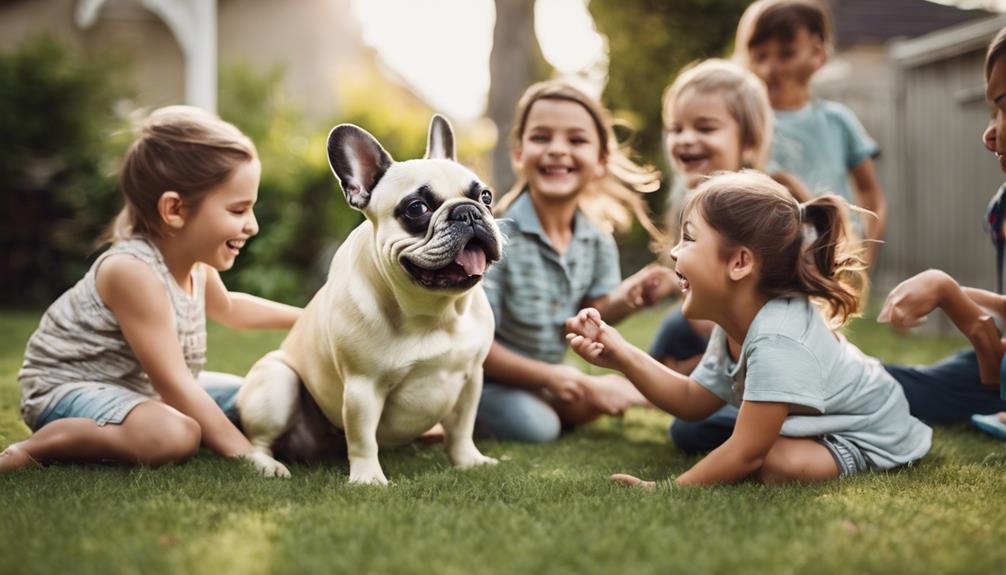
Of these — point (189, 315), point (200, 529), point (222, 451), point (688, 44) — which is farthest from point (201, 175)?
point (688, 44)

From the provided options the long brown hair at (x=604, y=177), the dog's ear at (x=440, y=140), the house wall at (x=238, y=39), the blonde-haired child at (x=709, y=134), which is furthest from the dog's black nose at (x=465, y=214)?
the house wall at (x=238, y=39)

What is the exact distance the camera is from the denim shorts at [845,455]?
100 inches

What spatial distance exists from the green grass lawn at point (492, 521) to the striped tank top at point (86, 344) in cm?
36

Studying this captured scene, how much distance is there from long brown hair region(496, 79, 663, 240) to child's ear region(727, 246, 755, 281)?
1.12m

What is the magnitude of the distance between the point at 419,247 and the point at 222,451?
978 mm

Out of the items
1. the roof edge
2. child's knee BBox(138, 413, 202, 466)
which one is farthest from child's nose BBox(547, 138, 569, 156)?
the roof edge

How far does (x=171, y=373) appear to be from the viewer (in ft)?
9.16

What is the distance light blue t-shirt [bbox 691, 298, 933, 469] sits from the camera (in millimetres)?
2375

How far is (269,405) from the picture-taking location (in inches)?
112

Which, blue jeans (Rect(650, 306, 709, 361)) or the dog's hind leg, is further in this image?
blue jeans (Rect(650, 306, 709, 361))

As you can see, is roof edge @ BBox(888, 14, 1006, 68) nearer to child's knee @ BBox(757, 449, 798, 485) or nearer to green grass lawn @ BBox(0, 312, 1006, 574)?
green grass lawn @ BBox(0, 312, 1006, 574)

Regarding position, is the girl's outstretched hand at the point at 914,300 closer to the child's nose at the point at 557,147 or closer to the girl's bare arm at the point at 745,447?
the girl's bare arm at the point at 745,447

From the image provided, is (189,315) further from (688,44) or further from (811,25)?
(688,44)

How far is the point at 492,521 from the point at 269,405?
1.06m
